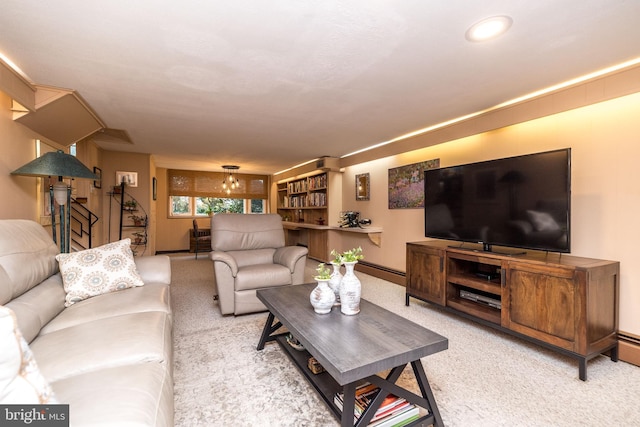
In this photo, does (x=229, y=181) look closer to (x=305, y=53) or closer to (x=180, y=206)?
(x=180, y=206)

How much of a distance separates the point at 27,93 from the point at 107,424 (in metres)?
2.86

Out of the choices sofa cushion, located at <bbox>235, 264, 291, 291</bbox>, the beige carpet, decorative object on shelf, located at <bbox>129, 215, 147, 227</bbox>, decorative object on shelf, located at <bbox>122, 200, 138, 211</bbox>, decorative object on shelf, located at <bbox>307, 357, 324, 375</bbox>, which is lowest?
the beige carpet

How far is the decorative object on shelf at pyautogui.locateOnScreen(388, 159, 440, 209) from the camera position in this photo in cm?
389

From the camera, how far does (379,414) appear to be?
1309 mm

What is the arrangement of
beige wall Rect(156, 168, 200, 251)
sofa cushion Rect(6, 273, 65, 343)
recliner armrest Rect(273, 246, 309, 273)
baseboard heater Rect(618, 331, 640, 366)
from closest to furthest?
1. sofa cushion Rect(6, 273, 65, 343)
2. baseboard heater Rect(618, 331, 640, 366)
3. recliner armrest Rect(273, 246, 309, 273)
4. beige wall Rect(156, 168, 200, 251)

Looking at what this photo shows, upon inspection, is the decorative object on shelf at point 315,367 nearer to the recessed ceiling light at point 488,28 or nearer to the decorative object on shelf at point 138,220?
the recessed ceiling light at point 488,28

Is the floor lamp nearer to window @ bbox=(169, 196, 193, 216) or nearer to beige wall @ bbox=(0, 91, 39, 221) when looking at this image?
beige wall @ bbox=(0, 91, 39, 221)

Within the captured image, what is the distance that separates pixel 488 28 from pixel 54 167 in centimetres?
328

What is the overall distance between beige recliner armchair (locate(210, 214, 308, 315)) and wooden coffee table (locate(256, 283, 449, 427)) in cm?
113

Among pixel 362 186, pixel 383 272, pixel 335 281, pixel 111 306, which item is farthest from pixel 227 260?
pixel 362 186

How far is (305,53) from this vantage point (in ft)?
6.27

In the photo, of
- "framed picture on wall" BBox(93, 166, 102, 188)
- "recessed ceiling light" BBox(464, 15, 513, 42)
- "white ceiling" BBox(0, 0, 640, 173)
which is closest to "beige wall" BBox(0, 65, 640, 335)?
"white ceiling" BBox(0, 0, 640, 173)

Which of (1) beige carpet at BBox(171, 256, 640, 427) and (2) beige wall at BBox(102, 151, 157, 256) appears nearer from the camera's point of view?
(1) beige carpet at BBox(171, 256, 640, 427)

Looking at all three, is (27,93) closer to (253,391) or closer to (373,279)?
(253,391)
